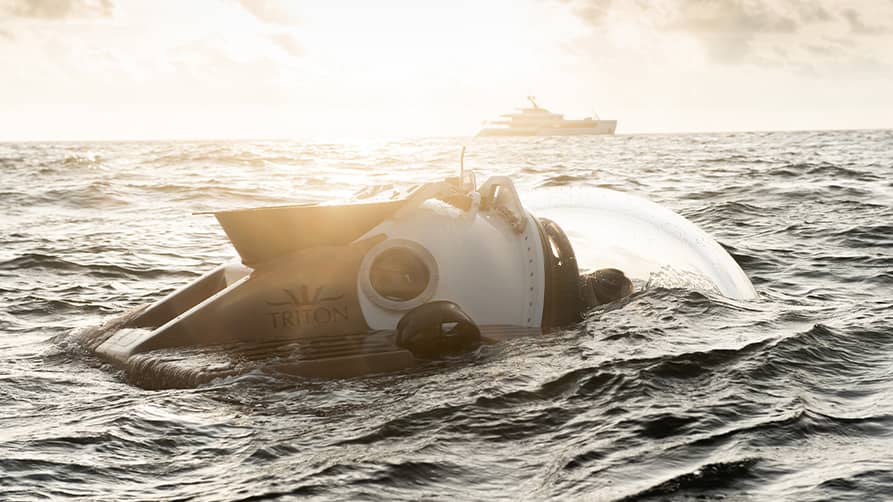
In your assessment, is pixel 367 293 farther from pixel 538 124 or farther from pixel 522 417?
pixel 538 124

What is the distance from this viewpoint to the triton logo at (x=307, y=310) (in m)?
5.27

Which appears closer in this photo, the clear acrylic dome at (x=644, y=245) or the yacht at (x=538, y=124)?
the clear acrylic dome at (x=644, y=245)

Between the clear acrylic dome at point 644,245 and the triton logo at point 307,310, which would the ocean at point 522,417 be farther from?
the triton logo at point 307,310

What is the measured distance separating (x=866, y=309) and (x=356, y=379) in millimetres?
4715

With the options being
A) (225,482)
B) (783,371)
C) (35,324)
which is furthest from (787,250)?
(225,482)

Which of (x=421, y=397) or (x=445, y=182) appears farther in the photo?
(x=445, y=182)

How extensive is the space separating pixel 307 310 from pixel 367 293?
1.19 ft

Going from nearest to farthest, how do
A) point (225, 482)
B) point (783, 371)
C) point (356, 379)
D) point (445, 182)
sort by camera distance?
point (225, 482), point (356, 379), point (783, 371), point (445, 182)

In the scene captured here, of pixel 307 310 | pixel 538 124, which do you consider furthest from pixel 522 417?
pixel 538 124

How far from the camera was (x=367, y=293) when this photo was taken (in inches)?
210

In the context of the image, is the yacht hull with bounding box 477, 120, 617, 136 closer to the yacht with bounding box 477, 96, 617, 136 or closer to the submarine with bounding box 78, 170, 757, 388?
the yacht with bounding box 477, 96, 617, 136

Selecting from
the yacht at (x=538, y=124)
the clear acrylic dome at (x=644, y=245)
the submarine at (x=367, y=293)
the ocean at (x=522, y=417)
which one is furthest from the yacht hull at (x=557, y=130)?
the submarine at (x=367, y=293)

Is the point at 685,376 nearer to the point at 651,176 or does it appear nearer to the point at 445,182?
the point at 445,182

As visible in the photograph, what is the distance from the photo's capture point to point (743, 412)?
14.8ft
